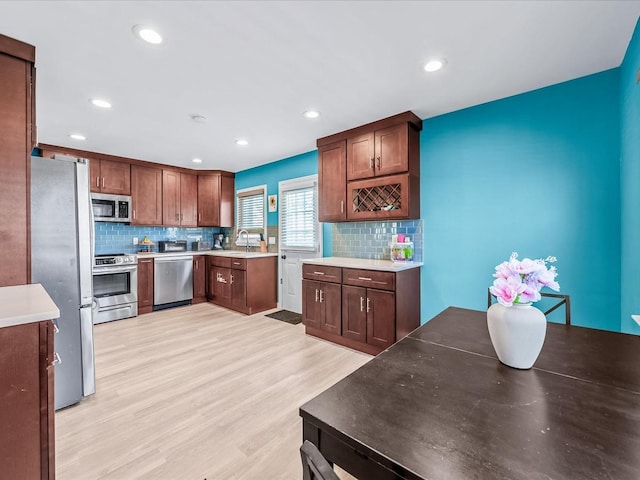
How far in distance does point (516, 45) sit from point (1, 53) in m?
3.38

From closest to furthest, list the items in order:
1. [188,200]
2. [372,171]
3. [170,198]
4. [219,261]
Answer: [372,171]
[219,261]
[170,198]
[188,200]

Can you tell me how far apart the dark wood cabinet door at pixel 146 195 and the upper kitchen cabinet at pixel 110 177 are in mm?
98

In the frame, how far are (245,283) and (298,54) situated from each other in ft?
10.9

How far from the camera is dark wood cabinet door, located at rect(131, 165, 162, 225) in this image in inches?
187

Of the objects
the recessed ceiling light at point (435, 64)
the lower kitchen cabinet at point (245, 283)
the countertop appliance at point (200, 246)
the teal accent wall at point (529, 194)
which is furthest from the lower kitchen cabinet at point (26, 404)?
the countertop appliance at point (200, 246)

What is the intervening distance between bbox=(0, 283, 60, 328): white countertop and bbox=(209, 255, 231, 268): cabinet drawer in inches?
130

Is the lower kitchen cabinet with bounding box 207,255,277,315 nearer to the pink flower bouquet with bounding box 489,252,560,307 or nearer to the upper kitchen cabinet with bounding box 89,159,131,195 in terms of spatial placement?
the upper kitchen cabinet with bounding box 89,159,131,195

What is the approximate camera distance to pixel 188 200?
5.45 metres

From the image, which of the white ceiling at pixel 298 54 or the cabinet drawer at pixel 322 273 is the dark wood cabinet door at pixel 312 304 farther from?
the white ceiling at pixel 298 54

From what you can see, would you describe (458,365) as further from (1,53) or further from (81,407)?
(1,53)

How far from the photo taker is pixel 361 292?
3.10 meters

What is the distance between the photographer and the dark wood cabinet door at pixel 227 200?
5668 mm

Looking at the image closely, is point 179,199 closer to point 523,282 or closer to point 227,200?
point 227,200

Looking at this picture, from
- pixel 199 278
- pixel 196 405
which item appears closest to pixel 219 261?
pixel 199 278
